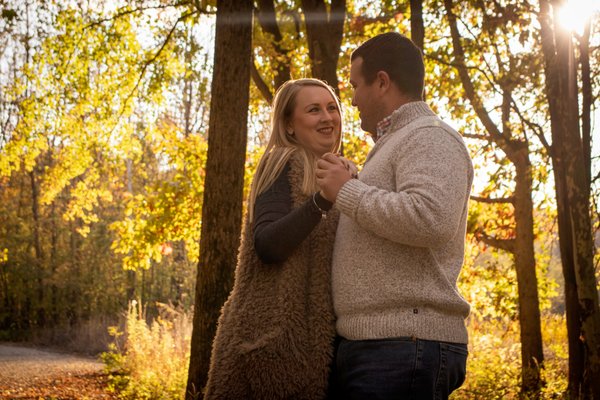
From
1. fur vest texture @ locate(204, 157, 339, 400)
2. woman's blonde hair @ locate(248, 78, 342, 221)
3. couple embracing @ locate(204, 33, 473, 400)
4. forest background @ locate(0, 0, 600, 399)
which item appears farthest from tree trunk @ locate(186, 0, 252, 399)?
fur vest texture @ locate(204, 157, 339, 400)

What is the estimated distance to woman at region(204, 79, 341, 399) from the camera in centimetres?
214

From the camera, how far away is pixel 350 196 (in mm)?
1997

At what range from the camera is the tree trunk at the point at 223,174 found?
5398 millimetres

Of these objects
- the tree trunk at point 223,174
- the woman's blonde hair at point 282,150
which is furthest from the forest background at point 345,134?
the woman's blonde hair at point 282,150

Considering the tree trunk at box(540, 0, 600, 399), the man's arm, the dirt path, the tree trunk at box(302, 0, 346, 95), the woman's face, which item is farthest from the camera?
the dirt path

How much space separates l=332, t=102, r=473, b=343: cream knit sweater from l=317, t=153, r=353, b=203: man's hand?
0.03 m

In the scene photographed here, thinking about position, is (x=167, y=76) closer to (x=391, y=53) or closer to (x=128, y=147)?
(x=128, y=147)

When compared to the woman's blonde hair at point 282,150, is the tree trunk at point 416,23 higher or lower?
higher

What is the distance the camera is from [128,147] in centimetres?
1198

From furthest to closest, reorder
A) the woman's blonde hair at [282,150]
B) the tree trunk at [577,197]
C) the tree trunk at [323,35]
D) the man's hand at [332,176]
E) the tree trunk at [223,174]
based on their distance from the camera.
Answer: the tree trunk at [323,35]
the tree trunk at [577,197]
the tree trunk at [223,174]
the woman's blonde hair at [282,150]
the man's hand at [332,176]

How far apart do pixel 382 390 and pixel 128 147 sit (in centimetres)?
1067

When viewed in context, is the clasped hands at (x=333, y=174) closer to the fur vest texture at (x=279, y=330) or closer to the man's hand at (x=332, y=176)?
the man's hand at (x=332, y=176)

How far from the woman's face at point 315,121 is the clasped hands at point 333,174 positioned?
0.53 meters

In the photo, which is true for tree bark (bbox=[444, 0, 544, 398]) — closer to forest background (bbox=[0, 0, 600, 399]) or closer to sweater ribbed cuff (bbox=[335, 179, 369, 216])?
forest background (bbox=[0, 0, 600, 399])
